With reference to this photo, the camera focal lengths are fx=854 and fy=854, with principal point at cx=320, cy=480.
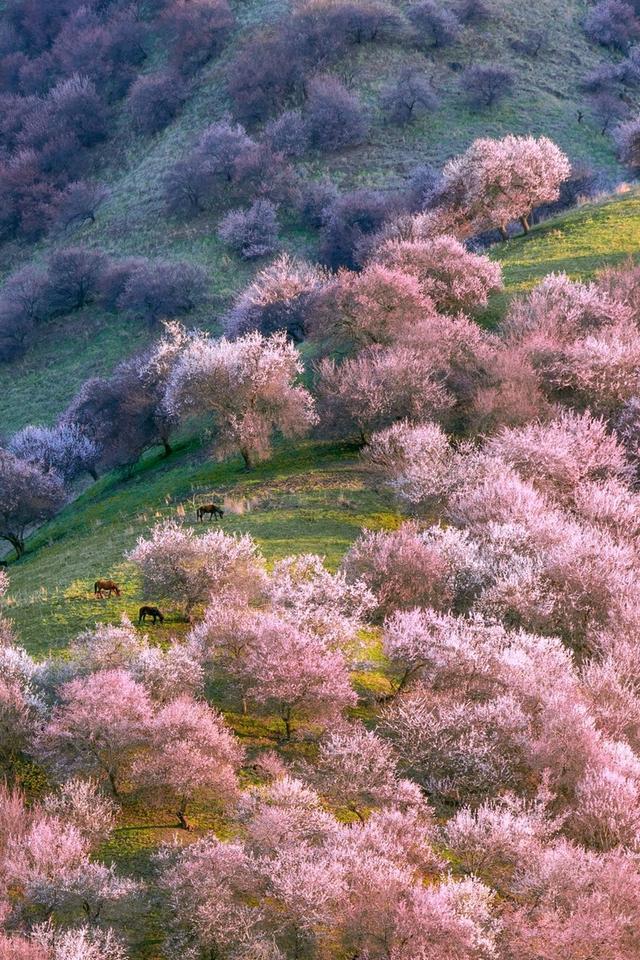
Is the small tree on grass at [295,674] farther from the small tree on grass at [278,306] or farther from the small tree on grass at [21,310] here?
the small tree on grass at [21,310]

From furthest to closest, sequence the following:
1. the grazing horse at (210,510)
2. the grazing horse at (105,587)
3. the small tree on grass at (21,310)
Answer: the small tree on grass at (21,310) → the grazing horse at (210,510) → the grazing horse at (105,587)

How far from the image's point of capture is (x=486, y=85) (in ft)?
287

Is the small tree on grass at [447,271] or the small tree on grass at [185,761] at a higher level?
the small tree on grass at [447,271]

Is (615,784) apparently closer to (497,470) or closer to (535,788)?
(535,788)

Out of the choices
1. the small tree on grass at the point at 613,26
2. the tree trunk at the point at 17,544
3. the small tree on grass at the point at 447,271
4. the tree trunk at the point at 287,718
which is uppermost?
the small tree on grass at the point at 613,26

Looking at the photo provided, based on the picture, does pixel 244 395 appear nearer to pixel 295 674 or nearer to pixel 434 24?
pixel 295 674

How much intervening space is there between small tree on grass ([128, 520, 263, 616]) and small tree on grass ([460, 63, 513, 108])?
2973 inches

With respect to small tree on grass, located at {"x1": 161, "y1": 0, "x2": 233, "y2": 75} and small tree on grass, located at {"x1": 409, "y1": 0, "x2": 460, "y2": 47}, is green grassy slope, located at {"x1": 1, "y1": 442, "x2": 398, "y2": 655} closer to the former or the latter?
small tree on grass, located at {"x1": 409, "y1": 0, "x2": 460, "y2": 47}

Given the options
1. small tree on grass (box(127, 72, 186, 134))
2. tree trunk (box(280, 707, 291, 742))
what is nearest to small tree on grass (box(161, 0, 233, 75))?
small tree on grass (box(127, 72, 186, 134))

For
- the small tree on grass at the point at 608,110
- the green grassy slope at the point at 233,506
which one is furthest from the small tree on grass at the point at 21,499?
the small tree on grass at the point at 608,110

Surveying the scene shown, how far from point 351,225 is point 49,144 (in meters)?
48.8

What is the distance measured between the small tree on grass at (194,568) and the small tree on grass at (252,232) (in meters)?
54.3

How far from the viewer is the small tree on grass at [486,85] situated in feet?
285

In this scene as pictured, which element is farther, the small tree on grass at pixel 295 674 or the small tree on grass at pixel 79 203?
the small tree on grass at pixel 79 203
